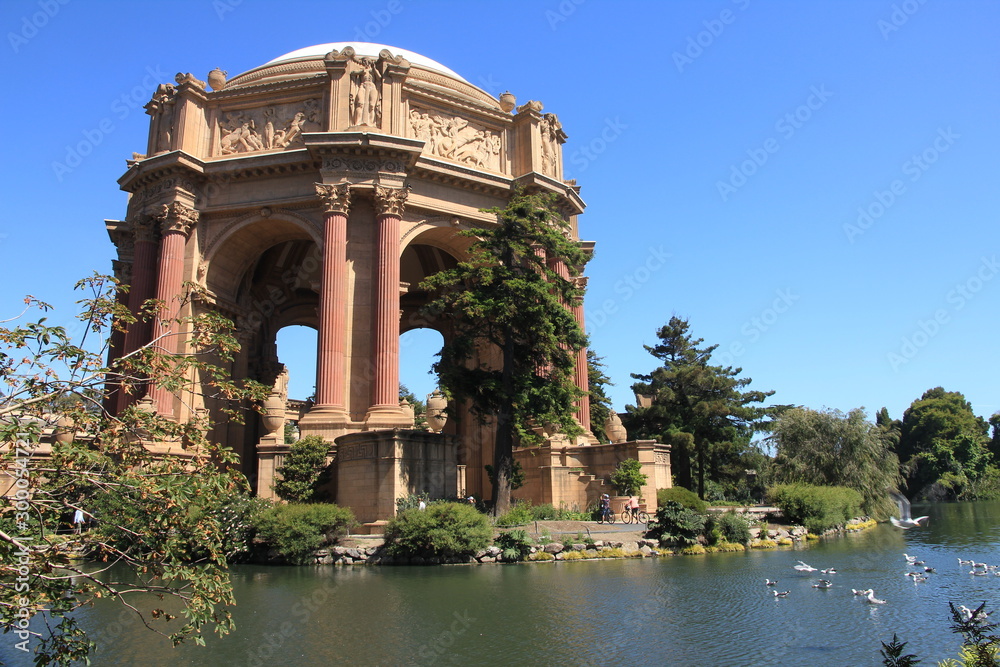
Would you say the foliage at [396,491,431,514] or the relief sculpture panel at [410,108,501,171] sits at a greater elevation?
the relief sculpture panel at [410,108,501,171]

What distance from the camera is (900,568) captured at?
625 inches

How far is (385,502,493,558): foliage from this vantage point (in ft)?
57.9

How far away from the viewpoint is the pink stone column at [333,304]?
25172 mm

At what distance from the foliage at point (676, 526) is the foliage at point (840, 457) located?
1323cm

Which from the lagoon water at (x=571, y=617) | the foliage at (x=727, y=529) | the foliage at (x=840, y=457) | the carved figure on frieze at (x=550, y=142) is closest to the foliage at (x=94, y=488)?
the lagoon water at (x=571, y=617)

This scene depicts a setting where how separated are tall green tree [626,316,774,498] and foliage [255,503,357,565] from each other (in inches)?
931

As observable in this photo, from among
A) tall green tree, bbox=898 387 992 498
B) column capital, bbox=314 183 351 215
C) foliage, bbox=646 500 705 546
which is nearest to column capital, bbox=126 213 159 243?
column capital, bbox=314 183 351 215

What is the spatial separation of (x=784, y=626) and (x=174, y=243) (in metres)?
26.0

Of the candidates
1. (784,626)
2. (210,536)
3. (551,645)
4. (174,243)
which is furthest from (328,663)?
(174,243)

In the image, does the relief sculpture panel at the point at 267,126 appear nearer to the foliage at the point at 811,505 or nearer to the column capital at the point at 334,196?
the column capital at the point at 334,196

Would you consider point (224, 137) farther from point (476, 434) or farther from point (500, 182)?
point (476, 434)

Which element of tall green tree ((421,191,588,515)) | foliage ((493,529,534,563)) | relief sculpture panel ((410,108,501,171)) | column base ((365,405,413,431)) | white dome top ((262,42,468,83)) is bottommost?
foliage ((493,529,534,563))

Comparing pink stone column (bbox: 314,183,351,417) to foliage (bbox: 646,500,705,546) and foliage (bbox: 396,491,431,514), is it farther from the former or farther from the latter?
foliage (bbox: 646,500,705,546)

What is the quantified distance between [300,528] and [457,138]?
18.7 m
